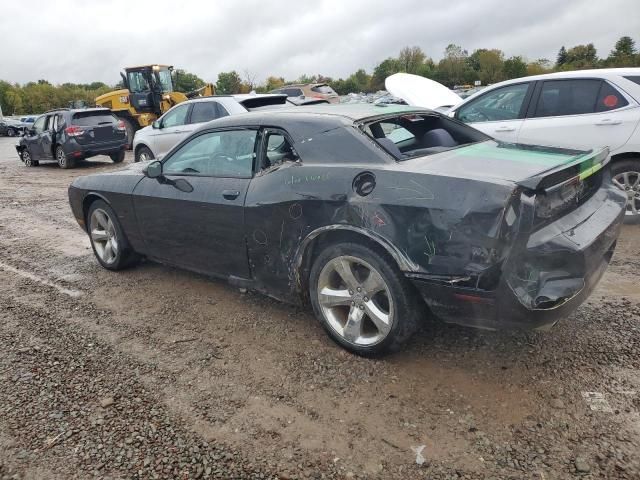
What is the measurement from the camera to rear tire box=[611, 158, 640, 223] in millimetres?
5250

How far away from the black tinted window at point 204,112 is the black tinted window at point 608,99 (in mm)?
5977

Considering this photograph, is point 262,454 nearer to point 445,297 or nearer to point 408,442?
point 408,442

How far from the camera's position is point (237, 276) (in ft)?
11.9

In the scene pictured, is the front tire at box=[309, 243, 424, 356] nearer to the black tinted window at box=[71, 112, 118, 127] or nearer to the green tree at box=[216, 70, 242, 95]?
the black tinted window at box=[71, 112, 118, 127]

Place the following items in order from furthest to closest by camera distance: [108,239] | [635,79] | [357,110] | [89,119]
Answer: [89,119] < [635,79] < [108,239] < [357,110]

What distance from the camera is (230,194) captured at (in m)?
3.49

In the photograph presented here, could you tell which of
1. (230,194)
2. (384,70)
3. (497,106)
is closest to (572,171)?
(230,194)

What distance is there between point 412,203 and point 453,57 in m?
65.1

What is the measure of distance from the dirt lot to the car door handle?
929 mm

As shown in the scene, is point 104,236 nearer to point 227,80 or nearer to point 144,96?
point 144,96

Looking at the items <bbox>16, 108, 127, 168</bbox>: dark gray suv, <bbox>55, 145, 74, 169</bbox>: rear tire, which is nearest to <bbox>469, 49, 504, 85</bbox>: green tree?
<bbox>16, 108, 127, 168</bbox>: dark gray suv

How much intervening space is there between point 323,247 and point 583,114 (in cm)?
396

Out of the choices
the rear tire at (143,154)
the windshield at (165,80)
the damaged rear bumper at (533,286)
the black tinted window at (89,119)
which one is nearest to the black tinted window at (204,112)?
the rear tire at (143,154)

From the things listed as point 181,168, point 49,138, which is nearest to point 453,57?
point 49,138
